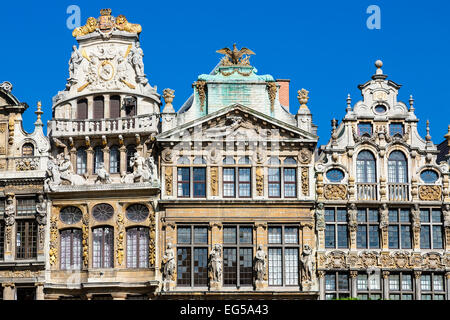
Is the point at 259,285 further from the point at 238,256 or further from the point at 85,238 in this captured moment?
the point at 85,238

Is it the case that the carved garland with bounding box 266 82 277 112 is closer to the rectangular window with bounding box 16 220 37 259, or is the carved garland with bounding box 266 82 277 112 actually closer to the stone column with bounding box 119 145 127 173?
the stone column with bounding box 119 145 127 173

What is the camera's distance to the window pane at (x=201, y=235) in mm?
43156

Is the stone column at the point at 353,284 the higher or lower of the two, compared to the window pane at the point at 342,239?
lower

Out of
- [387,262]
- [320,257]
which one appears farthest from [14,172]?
[387,262]

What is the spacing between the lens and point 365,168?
145 feet

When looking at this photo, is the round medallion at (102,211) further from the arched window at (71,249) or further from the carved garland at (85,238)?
the arched window at (71,249)

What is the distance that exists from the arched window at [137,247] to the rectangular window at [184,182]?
2.17 metres

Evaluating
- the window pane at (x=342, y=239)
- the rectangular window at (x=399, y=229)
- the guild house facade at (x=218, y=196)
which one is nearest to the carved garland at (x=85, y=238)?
the guild house facade at (x=218, y=196)

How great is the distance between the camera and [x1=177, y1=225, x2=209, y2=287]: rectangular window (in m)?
42.8

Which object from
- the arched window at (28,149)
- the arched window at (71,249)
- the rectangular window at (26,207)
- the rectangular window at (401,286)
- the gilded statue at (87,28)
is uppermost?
the gilded statue at (87,28)

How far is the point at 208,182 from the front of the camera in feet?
143

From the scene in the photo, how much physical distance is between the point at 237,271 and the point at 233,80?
8229 millimetres

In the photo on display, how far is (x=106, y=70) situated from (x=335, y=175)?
10.9 meters
